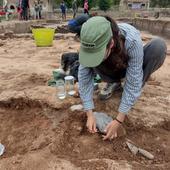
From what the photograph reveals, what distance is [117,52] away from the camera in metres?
2.21

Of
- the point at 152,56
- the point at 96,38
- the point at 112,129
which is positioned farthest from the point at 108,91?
the point at 96,38

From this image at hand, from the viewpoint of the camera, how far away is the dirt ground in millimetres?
2211

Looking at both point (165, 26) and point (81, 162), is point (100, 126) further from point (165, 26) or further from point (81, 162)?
point (165, 26)

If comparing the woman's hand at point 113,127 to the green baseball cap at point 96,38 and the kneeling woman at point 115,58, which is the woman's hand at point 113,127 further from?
the green baseball cap at point 96,38

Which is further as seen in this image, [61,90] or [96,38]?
[61,90]

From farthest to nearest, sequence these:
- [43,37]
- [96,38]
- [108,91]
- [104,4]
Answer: [104,4] → [43,37] → [108,91] → [96,38]

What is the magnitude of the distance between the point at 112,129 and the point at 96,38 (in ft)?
2.46

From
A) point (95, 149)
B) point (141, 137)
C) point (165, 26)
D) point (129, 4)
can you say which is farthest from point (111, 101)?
point (129, 4)

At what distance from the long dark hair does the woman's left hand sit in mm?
431

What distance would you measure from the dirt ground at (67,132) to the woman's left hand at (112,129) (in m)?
0.07

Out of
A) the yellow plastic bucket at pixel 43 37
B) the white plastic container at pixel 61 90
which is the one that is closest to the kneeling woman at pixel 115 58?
the white plastic container at pixel 61 90

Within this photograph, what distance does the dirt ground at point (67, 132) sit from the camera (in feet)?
7.25

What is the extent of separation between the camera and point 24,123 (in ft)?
9.56

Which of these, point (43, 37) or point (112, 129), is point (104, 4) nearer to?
point (43, 37)
